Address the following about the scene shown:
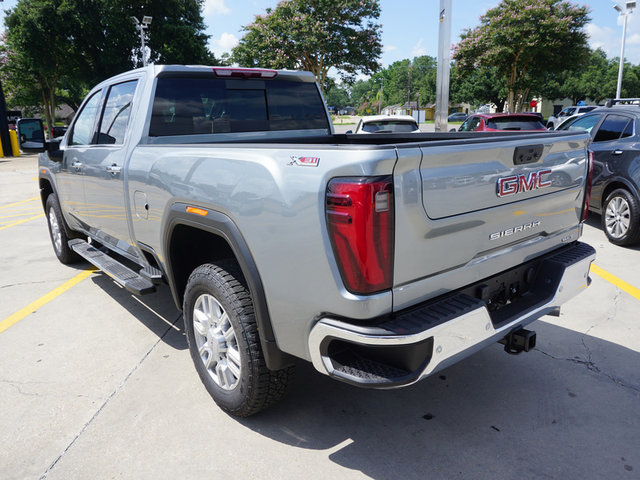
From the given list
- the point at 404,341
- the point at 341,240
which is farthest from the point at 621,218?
the point at 341,240

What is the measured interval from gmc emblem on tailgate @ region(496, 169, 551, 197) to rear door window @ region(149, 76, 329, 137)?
2.25 m

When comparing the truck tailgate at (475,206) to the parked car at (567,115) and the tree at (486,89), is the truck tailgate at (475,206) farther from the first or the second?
the tree at (486,89)

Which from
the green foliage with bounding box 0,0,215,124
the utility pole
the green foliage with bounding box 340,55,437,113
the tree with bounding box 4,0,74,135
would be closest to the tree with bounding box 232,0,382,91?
the green foliage with bounding box 0,0,215,124

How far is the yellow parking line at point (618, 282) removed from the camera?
15.7ft

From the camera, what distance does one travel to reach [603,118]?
280 inches

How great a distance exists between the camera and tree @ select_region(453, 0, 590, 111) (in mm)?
26484

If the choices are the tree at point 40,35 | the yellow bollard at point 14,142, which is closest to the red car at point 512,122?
the yellow bollard at point 14,142

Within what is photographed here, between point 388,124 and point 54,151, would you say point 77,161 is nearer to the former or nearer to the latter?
point 54,151

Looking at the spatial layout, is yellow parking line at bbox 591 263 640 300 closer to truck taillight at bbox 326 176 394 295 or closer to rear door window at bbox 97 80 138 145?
truck taillight at bbox 326 176 394 295

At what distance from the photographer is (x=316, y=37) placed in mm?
27000

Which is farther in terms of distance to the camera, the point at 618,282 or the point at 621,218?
the point at 621,218

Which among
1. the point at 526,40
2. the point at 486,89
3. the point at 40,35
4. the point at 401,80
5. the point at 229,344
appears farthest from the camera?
the point at 401,80

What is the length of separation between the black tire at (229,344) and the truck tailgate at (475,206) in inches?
34.0

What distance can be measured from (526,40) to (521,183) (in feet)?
93.8
